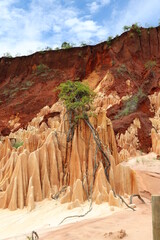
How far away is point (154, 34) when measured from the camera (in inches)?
1148

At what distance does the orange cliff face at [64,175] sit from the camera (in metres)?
6.71

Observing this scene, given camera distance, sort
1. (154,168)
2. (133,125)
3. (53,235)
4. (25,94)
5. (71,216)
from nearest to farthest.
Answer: (53,235) → (71,216) → (154,168) → (133,125) → (25,94)

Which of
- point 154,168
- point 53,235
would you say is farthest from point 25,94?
point 53,235

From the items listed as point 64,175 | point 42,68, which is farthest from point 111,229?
point 42,68

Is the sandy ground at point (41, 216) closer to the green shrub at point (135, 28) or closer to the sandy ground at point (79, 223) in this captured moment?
the sandy ground at point (79, 223)

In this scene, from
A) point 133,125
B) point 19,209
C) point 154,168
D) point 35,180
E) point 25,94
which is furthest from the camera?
→ point 25,94

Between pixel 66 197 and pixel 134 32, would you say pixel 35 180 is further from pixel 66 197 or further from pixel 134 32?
pixel 134 32

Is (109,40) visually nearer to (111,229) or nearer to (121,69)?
(121,69)

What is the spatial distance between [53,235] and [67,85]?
539 centimetres

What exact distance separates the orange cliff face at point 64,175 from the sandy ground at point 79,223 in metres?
0.26

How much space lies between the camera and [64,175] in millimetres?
7594

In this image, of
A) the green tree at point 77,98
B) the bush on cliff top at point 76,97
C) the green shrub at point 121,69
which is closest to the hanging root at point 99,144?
the green tree at point 77,98

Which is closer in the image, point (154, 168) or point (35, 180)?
point (35, 180)

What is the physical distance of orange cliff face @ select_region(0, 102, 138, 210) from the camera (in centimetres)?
671
